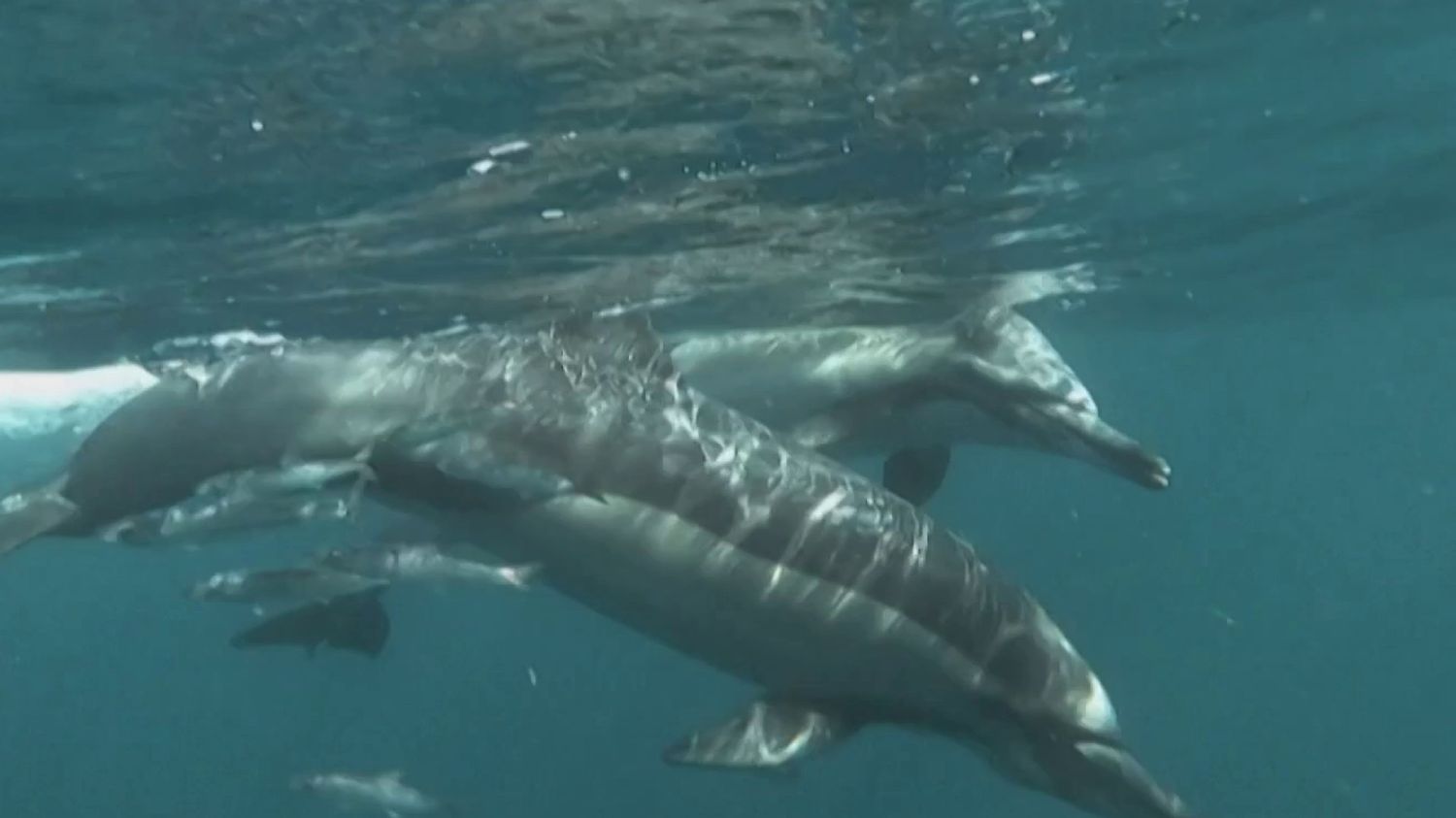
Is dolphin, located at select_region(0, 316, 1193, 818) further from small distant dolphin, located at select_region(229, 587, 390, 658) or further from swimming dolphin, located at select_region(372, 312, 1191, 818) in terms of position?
small distant dolphin, located at select_region(229, 587, 390, 658)

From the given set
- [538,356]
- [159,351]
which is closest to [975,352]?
[538,356]

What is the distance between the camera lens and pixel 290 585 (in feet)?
34.8

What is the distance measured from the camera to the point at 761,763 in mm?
7691

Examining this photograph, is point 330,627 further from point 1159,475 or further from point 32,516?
point 1159,475

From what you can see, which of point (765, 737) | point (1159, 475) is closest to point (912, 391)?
point (1159, 475)

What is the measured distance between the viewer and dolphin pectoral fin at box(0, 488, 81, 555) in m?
9.56

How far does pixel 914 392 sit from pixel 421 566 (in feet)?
19.3

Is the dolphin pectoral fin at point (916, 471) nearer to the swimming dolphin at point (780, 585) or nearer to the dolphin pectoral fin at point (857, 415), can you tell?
the dolphin pectoral fin at point (857, 415)

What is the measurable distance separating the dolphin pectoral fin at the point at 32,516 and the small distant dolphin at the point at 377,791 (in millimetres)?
6978

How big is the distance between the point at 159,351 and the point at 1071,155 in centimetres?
1261

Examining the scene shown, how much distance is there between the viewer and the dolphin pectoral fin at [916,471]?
1523cm

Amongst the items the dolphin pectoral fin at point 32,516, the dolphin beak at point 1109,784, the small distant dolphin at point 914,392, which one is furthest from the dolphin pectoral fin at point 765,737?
the small distant dolphin at point 914,392

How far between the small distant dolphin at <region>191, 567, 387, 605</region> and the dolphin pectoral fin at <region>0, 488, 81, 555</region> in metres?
1.43

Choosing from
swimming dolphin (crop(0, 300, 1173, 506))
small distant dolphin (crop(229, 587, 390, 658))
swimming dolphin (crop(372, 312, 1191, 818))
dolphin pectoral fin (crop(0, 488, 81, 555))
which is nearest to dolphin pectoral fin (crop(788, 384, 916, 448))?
swimming dolphin (crop(0, 300, 1173, 506))
